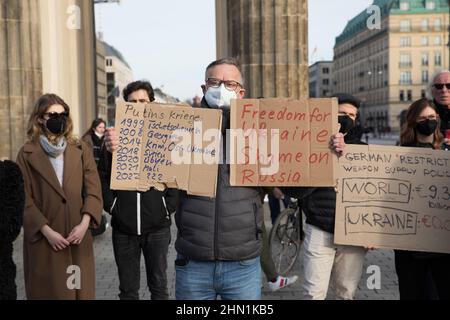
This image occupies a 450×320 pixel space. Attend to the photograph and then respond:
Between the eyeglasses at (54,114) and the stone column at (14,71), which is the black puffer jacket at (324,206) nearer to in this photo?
the eyeglasses at (54,114)

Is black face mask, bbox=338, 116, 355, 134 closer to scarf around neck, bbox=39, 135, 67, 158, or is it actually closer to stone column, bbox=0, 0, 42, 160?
scarf around neck, bbox=39, 135, 67, 158

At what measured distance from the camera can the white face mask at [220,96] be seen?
280cm

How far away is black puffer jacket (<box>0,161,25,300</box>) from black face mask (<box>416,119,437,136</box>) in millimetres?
2510

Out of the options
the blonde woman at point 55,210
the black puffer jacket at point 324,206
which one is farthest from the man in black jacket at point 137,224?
the black puffer jacket at point 324,206

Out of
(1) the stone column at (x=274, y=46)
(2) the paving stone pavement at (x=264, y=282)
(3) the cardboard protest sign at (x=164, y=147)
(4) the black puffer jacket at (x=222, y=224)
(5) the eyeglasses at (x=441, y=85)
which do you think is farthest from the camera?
(1) the stone column at (x=274, y=46)

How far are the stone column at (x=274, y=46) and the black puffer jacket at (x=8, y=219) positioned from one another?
7.53 metres

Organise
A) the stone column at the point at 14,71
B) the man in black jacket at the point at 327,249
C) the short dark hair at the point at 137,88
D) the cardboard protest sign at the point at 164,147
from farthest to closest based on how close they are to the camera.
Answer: the stone column at the point at 14,71 → the short dark hair at the point at 137,88 → the man in black jacket at the point at 327,249 → the cardboard protest sign at the point at 164,147

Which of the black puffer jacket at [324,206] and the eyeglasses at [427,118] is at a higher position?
the eyeglasses at [427,118]

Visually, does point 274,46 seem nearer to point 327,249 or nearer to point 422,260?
point 327,249

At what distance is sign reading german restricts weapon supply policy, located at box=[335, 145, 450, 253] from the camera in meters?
3.25

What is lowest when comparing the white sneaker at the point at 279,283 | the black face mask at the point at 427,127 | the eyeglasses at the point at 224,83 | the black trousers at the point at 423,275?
the white sneaker at the point at 279,283

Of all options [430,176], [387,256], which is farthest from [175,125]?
[387,256]

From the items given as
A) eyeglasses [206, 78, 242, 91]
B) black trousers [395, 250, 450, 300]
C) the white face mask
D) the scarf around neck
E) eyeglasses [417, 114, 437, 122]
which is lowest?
black trousers [395, 250, 450, 300]

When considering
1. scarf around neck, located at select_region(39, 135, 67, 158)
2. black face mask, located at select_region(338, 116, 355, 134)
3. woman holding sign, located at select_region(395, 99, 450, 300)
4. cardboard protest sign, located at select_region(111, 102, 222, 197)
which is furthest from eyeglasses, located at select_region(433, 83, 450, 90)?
scarf around neck, located at select_region(39, 135, 67, 158)
